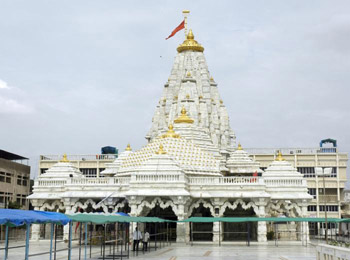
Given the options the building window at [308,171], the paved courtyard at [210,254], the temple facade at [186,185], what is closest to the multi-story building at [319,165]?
the building window at [308,171]

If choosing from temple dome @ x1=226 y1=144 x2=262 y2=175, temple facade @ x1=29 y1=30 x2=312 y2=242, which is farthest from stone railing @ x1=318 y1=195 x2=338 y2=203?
temple facade @ x1=29 y1=30 x2=312 y2=242

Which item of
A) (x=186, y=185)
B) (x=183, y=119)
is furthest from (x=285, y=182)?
(x=183, y=119)

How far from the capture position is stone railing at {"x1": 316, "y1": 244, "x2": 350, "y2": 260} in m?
13.6

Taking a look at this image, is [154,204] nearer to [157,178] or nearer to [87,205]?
[157,178]

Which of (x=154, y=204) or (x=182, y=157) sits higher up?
Result: (x=182, y=157)

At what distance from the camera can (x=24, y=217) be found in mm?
14914

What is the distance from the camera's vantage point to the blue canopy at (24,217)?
555 inches

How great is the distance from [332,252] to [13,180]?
181 ft

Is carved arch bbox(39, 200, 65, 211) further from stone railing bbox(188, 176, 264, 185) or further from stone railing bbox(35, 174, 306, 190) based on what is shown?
stone railing bbox(188, 176, 264, 185)

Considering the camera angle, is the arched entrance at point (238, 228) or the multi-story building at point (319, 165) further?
the multi-story building at point (319, 165)

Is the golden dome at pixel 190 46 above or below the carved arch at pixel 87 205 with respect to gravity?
above

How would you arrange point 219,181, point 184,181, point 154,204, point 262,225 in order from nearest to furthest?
point 154,204 < point 184,181 < point 262,225 < point 219,181

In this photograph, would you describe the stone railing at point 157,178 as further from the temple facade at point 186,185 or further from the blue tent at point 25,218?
the blue tent at point 25,218

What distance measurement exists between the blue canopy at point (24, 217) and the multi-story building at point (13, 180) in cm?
4428
